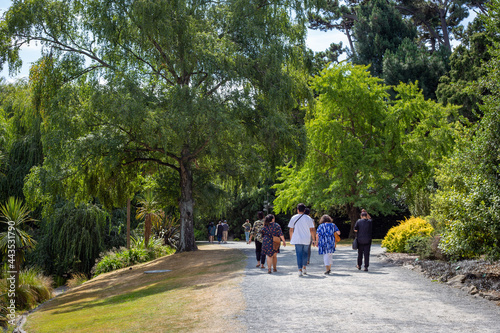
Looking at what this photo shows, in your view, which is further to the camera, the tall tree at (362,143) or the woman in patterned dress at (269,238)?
the tall tree at (362,143)

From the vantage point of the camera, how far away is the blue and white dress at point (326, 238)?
12992mm

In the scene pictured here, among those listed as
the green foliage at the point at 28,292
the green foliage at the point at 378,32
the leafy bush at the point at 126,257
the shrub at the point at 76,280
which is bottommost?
the shrub at the point at 76,280

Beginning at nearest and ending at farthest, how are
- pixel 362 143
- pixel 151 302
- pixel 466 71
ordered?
1. pixel 151 302
2. pixel 362 143
3. pixel 466 71

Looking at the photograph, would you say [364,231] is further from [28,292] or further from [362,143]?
[362,143]

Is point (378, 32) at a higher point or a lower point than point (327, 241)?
higher

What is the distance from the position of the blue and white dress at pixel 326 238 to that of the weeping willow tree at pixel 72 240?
1530cm

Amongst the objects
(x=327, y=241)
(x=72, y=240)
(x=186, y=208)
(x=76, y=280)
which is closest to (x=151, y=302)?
(x=327, y=241)

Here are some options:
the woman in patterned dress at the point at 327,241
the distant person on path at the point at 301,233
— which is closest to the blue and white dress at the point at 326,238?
the woman in patterned dress at the point at 327,241

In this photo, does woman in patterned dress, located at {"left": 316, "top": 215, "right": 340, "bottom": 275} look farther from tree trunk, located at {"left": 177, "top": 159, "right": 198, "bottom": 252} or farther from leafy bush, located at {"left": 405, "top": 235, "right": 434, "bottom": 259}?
tree trunk, located at {"left": 177, "top": 159, "right": 198, "bottom": 252}

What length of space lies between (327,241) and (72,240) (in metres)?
16.1

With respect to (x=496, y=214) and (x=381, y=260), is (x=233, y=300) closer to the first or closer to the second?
(x=496, y=214)

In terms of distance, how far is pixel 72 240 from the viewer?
24688 millimetres

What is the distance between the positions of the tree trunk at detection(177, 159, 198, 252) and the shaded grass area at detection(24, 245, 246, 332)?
4.75 meters

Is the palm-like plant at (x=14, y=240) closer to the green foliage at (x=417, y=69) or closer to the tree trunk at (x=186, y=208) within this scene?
the tree trunk at (x=186, y=208)
